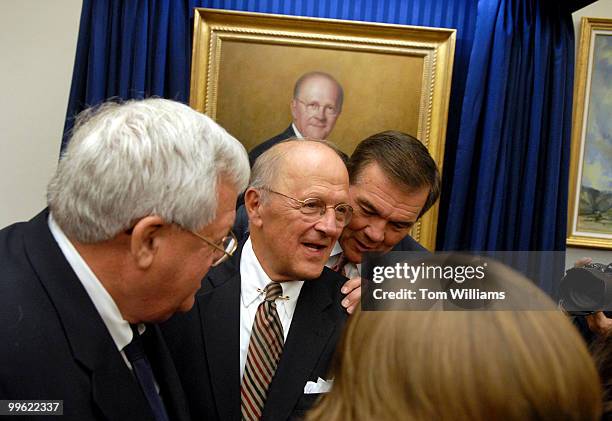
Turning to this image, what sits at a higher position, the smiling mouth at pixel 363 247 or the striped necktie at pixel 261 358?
the smiling mouth at pixel 363 247

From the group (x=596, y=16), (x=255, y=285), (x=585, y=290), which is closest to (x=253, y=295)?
(x=255, y=285)

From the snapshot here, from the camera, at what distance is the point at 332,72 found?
4496 mm

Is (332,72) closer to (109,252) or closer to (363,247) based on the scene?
(363,247)

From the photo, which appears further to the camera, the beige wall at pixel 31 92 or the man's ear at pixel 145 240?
the beige wall at pixel 31 92

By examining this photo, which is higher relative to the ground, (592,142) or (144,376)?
(592,142)

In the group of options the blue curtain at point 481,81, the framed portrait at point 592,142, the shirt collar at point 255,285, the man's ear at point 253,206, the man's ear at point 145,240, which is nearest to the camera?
the man's ear at point 145,240

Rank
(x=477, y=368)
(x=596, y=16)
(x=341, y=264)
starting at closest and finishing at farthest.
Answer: (x=477, y=368) → (x=341, y=264) → (x=596, y=16)

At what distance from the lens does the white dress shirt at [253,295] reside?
2.30m

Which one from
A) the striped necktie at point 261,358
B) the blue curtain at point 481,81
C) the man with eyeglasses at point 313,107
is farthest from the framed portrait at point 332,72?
the striped necktie at point 261,358

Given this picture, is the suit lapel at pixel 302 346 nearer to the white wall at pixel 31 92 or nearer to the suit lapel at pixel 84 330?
the suit lapel at pixel 84 330

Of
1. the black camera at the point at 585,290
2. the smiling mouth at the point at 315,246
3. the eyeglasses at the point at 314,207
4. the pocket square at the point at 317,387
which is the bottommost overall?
the pocket square at the point at 317,387

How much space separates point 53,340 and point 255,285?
3.09 feet

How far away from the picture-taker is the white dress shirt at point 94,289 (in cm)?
162

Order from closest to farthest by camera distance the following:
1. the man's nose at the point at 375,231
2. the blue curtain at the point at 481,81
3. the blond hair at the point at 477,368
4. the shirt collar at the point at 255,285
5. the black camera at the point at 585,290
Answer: the blond hair at the point at 477,368 → the black camera at the point at 585,290 → the shirt collar at the point at 255,285 → the man's nose at the point at 375,231 → the blue curtain at the point at 481,81
